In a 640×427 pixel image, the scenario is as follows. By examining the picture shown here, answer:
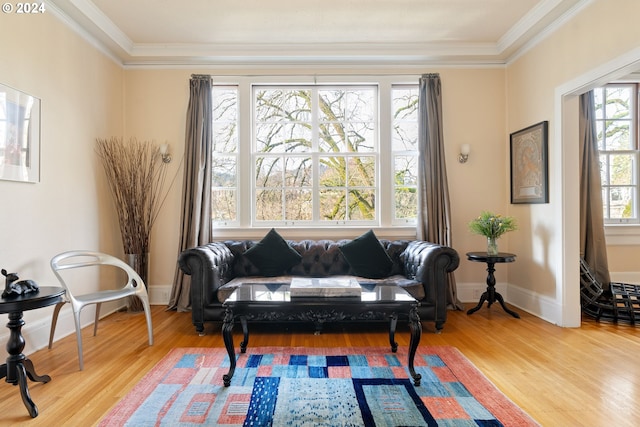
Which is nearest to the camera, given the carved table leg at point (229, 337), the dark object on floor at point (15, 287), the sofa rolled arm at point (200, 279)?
the dark object on floor at point (15, 287)

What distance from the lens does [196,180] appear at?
4.38m

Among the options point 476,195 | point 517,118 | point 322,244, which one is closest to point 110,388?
point 322,244

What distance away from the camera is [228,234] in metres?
4.57

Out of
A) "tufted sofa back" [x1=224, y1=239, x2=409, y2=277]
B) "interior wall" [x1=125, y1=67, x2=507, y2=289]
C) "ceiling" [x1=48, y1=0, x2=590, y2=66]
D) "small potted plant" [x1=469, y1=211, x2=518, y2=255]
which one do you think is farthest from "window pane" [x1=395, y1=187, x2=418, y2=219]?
"ceiling" [x1=48, y1=0, x2=590, y2=66]

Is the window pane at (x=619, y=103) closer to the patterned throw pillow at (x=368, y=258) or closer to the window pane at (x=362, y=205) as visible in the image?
the window pane at (x=362, y=205)

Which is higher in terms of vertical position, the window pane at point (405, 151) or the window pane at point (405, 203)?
the window pane at point (405, 151)

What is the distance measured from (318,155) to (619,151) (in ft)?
12.8

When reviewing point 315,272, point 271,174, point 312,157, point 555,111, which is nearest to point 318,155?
point 312,157

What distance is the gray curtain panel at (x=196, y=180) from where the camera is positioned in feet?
14.2

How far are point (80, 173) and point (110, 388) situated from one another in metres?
2.28

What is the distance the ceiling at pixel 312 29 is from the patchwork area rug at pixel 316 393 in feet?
10.1

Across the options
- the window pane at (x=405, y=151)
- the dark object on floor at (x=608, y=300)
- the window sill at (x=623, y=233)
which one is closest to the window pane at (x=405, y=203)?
the window pane at (x=405, y=151)

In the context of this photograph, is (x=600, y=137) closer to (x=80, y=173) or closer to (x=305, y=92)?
(x=305, y=92)

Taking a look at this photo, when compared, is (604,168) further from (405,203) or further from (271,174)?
(271,174)
